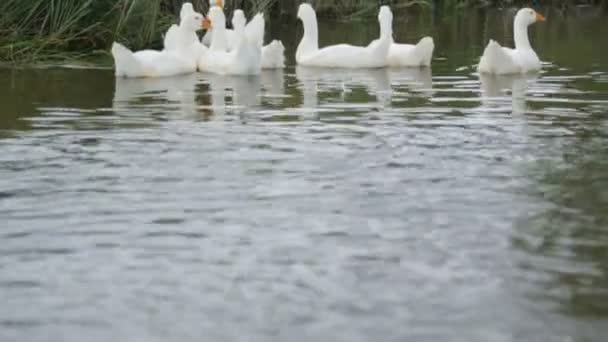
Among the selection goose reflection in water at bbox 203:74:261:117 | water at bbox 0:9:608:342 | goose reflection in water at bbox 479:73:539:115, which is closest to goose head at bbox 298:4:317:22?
goose reflection in water at bbox 203:74:261:117

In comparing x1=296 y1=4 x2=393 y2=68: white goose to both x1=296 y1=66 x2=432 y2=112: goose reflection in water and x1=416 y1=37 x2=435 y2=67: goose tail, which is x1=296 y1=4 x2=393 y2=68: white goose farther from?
x1=416 y1=37 x2=435 y2=67: goose tail

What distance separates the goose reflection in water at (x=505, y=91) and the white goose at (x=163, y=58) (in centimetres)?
390

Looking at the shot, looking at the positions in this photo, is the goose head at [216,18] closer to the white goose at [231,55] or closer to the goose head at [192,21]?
the white goose at [231,55]

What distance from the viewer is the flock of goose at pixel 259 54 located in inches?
632

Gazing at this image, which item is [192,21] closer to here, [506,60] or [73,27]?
[73,27]

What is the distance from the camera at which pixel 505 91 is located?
46.8 feet

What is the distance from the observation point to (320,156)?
9.81 metres

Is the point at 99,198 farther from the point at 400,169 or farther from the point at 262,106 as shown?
the point at 262,106

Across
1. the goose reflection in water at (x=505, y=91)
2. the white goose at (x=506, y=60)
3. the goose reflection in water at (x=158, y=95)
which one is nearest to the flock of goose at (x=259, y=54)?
the white goose at (x=506, y=60)

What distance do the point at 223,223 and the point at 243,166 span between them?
5.97 ft

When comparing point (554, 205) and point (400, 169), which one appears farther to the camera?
point (400, 169)

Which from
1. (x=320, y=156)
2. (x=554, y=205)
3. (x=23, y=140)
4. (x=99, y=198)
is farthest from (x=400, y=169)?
(x=23, y=140)

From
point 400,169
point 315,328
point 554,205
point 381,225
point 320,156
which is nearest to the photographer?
point 315,328

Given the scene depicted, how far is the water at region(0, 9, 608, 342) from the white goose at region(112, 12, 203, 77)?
6.03 feet
